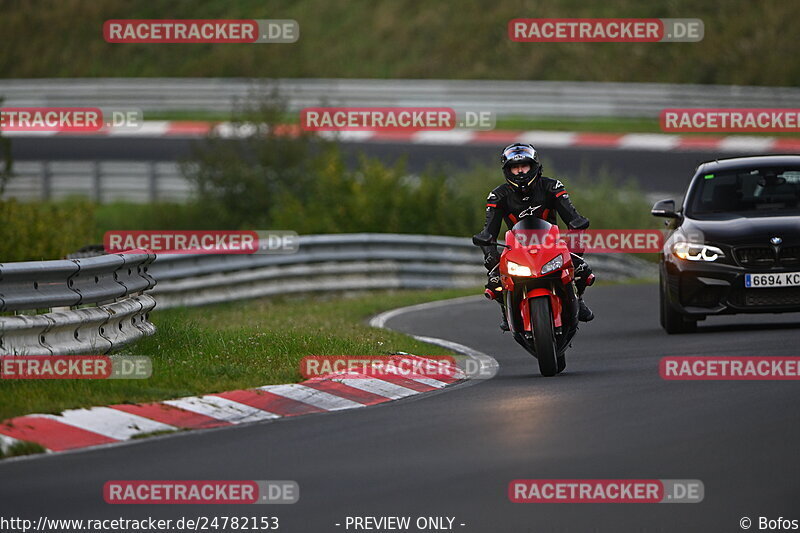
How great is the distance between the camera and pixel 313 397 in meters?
11.0

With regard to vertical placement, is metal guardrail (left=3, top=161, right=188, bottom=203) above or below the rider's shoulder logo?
above

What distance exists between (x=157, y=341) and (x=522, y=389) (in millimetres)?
3117

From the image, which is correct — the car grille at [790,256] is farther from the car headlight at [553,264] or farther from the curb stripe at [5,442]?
the curb stripe at [5,442]

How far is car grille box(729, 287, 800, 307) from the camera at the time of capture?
14.6 meters

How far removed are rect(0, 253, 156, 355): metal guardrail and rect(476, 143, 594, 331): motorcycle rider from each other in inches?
107

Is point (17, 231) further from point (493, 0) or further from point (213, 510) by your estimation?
point (493, 0)

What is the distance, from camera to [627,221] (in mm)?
30734

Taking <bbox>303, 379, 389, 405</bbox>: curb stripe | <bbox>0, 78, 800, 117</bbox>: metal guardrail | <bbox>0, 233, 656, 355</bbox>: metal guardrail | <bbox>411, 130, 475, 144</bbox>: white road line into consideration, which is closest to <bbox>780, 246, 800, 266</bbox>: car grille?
<bbox>303, 379, 389, 405</bbox>: curb stripe

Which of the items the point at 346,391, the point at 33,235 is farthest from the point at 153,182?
the point at 346,391

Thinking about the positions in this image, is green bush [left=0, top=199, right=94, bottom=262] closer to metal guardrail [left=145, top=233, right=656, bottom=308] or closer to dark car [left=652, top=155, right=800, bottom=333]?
metal guardrail [left=145, top=233, right=656, bottom=308]

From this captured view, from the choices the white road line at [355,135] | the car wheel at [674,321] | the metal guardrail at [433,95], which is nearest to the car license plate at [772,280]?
the car wheel at [674,321]

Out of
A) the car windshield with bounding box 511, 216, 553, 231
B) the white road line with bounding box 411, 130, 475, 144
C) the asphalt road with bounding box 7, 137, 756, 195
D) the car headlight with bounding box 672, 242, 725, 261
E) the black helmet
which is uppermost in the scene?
the white road line with bounding box 411, 130, 475, 144

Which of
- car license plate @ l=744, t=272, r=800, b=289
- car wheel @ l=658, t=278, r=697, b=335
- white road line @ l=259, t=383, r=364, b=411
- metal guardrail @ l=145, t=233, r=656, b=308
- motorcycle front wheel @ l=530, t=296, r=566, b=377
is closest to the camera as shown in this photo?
white road line @ l=259, t=383, r=364, b=411

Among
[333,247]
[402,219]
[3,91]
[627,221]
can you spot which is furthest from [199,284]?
[3,91]
